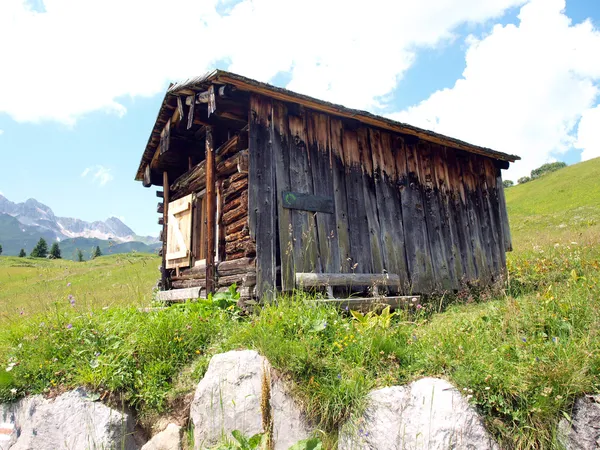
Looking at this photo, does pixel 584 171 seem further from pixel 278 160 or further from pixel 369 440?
pixel 369 440

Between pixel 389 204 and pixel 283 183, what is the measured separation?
2418mm

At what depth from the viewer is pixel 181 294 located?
26.2 ft

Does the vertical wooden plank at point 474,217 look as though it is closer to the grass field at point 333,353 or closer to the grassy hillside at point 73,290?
the grass field at point 333,353

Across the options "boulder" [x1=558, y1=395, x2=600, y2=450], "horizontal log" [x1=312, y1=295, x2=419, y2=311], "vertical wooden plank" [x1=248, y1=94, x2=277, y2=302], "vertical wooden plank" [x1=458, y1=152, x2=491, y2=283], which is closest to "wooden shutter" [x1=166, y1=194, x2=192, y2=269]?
"vertical wooden plank" [x1=248, y1=94, x2=277, y2=302]

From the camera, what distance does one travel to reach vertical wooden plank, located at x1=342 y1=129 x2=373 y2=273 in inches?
289

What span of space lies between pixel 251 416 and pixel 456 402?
1811mm

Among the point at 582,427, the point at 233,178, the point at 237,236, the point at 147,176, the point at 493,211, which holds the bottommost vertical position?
the point at 582,427

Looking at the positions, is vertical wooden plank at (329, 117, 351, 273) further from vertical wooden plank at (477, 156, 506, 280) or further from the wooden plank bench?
vertical wooden plank at (477, 156, 506, 280)

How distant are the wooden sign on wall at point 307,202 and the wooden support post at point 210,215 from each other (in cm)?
144

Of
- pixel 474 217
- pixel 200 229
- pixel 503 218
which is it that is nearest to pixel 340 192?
pixel 200 229

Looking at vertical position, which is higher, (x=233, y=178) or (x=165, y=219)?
(x=233, y=178)

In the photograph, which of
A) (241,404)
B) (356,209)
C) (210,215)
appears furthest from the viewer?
(356,209)

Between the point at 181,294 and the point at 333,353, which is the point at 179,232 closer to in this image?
the point at 181,294

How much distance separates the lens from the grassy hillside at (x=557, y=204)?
829 inches
